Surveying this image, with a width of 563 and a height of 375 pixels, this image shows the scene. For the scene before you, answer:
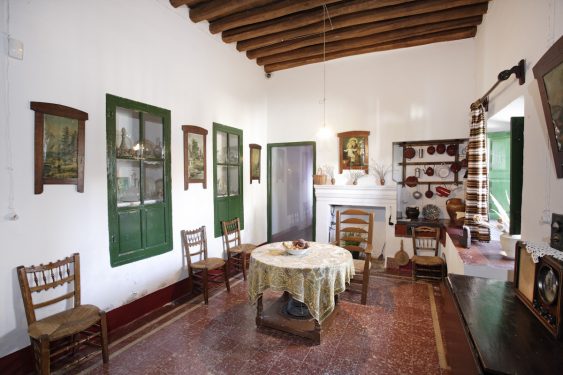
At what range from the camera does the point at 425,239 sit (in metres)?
4.63

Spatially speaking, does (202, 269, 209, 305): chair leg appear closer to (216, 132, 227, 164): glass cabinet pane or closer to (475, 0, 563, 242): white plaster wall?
(216, 132, 227, 164): glass cabinet pane

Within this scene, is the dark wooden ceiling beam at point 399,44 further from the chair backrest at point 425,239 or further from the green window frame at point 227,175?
the chair backrest at point 425,239

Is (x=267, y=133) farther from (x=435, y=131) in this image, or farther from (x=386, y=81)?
(x=435, y=131)

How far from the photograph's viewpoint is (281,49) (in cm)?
503

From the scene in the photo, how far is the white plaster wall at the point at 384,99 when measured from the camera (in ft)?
15.5

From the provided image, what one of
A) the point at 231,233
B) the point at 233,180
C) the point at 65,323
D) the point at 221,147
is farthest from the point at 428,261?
the point at 65,323

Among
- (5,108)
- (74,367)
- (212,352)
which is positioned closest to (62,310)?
(74,367)

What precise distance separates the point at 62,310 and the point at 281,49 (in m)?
4.75

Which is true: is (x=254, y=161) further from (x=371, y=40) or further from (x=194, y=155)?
(x=371, y=40)

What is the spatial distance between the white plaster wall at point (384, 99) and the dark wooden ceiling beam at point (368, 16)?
1.14 m

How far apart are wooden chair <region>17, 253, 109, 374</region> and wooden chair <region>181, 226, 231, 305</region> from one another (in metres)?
1.21

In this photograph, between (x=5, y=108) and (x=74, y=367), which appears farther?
(x=74, y=367)

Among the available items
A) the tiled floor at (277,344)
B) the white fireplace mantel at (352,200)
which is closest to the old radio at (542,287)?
the tiled floor at (277,344)

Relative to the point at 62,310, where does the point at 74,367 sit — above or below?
below
